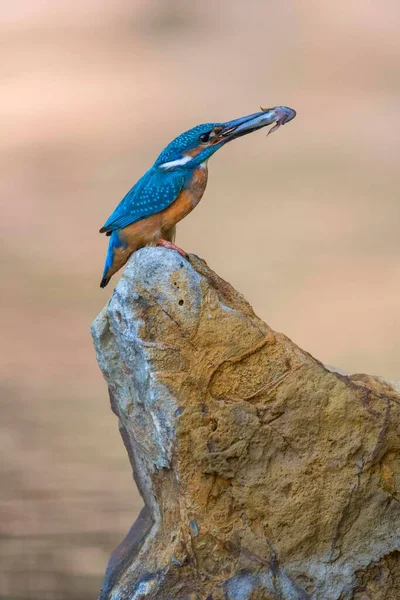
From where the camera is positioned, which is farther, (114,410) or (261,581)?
(114,410)

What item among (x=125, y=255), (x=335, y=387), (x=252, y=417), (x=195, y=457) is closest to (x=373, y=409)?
(x=335, y=387)

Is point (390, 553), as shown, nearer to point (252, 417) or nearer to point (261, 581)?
point (261, 581)

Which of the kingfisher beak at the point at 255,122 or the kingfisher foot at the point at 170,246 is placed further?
the kingfisher beak at the point at 255,122

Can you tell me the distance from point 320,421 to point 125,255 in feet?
4.70

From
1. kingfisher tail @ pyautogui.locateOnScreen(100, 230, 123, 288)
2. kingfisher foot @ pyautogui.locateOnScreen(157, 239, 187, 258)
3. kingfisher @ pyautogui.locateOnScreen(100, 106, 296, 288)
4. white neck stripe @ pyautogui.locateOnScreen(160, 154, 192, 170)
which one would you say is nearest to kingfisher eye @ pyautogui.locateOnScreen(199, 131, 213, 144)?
kingfisher @ pyautogui.locateOnScreen(100, 106, 296, 288)

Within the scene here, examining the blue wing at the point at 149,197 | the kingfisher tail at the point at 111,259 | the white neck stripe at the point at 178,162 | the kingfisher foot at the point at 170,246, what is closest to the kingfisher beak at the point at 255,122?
the white neck stripe at the point at 178,162

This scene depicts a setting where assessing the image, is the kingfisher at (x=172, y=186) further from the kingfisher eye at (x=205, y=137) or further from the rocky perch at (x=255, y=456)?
the rocky perch at (x=255, y=456)

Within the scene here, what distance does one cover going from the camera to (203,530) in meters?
4.93

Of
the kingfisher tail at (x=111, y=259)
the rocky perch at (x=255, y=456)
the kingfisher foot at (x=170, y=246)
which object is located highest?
the kingfisher tail at (x=111, y=259)

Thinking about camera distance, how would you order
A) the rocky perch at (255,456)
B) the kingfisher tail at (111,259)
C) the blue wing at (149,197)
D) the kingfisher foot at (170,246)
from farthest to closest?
1. the kingfisher tail at (111,259)
2. the blue wing at (149,197)
3. the kingfisher foot at (170,246)
4. the rocky perch at (255,456)

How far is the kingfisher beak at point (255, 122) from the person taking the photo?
5.43 metres

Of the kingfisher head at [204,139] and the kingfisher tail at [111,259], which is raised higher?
the kingfisher head at [204,139]

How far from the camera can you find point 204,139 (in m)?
5.40

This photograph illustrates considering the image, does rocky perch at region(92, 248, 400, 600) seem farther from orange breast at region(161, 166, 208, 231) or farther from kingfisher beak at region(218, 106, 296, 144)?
kingfisher beak at region(218, 106, 296, 144)
